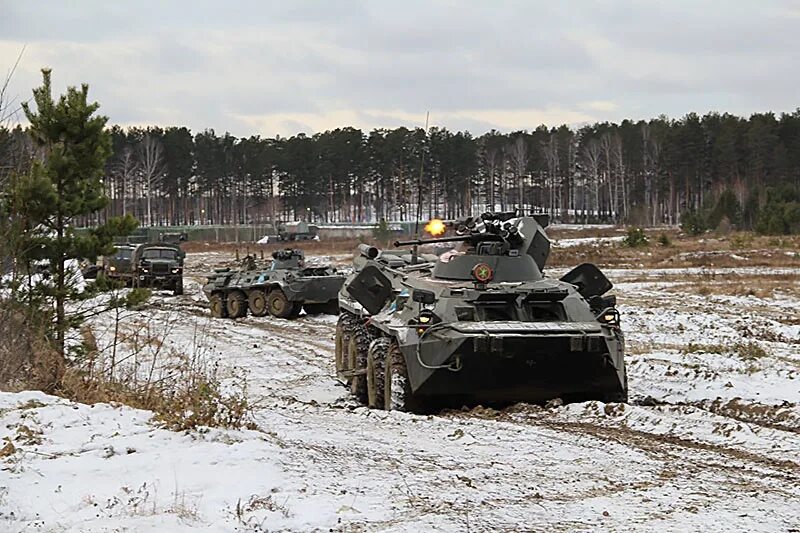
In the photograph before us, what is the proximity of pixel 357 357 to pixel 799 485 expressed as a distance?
6.84 metres

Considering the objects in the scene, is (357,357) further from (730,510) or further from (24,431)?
(730,510)

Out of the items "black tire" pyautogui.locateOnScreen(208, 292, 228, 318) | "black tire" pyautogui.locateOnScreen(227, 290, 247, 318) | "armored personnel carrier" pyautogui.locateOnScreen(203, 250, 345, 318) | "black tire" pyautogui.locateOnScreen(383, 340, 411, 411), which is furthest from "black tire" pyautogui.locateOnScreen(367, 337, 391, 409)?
"black tire" pyautogui.locateOnScreen(208, 292, 228, 318)

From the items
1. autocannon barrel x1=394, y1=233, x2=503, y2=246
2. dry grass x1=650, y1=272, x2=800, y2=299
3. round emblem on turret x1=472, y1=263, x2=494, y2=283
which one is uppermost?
autocannon barrel x1=394, y1=233, x2=503, y2=246

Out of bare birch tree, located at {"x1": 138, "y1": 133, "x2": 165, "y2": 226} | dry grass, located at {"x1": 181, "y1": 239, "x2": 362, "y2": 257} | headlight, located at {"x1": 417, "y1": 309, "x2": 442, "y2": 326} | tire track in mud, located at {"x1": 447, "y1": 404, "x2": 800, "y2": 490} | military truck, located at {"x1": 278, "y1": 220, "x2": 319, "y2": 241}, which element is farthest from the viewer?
bare birch tree, located at {"x1": 138, "y1": 133, "x2": 165, "y2": 226}

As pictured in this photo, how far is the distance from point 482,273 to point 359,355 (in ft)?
8.14

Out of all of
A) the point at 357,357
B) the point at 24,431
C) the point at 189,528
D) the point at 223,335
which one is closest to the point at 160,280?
the point at 223,335

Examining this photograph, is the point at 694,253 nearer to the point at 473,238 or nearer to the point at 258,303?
the point at 258,303

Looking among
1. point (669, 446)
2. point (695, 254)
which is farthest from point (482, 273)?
point (695, 254)

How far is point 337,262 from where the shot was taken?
147 feet

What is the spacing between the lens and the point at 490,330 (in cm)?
961

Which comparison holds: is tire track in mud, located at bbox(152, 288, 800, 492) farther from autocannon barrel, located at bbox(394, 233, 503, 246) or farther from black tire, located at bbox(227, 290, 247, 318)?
black tire, located at bbox(227, 290, 247, 318)

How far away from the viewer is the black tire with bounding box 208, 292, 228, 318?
26.0 metres

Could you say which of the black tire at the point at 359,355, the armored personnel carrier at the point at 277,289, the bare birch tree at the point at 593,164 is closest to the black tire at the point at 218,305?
the armored personnel carrier at the point at 277,289

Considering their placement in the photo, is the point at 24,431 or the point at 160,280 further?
the point at 160,280
